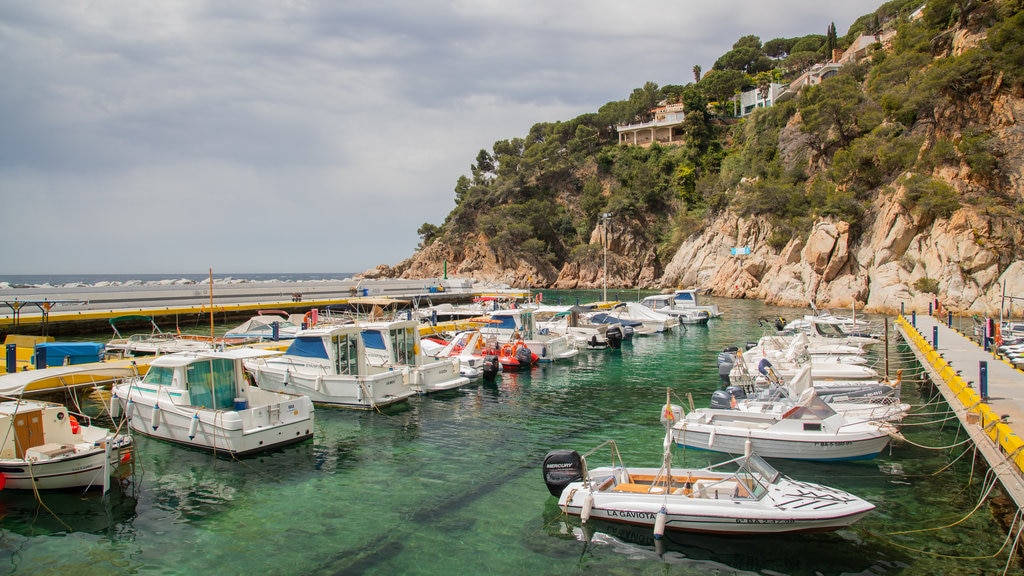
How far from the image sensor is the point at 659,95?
407ft

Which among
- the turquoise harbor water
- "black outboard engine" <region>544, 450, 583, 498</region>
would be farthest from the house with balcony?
"black outboard engine" <region>544, 450, 583, 498</region>

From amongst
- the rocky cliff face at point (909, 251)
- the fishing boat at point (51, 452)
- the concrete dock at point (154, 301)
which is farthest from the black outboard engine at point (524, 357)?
the rocky cliff face at point (909, 251)

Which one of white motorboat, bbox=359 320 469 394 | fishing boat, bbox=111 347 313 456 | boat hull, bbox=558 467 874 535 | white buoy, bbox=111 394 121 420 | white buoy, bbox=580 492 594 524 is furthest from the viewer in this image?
white motorboat, bbox=359 320 469 394

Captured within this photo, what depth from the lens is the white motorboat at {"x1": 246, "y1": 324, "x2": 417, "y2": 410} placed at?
20.4m

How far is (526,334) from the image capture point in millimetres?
31438

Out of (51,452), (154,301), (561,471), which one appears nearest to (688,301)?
(561,471)

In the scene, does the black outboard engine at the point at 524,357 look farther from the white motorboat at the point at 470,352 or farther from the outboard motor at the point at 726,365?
the outboard motor at the point at 726,365

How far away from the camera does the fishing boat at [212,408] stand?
1513 cm

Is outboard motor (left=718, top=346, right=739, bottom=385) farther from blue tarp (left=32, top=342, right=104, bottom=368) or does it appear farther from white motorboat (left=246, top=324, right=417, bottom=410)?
blue tarp (left=32, top=342, right=104, bottom=368)

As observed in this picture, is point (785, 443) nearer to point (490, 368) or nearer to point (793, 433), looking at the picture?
point (793, 433)

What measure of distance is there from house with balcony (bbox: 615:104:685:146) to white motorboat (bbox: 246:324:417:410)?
319ft

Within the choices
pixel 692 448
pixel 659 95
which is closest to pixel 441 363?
pixel 692 448

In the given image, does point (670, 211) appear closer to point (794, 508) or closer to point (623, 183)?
point (623, 183)

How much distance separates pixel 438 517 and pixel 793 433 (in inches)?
356
